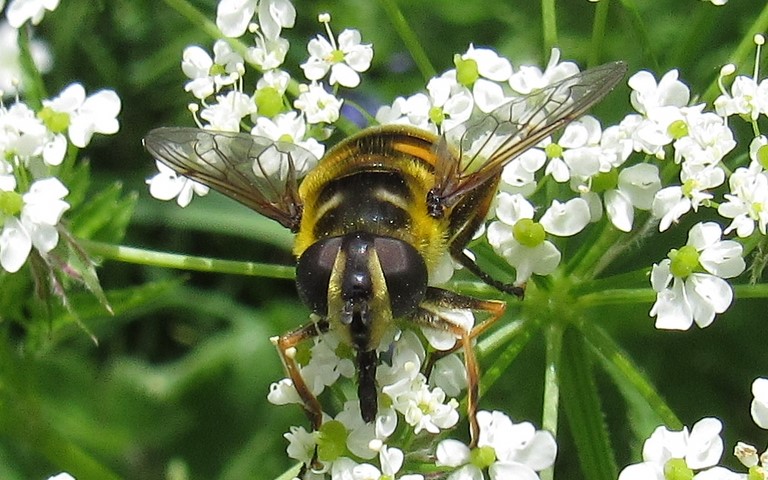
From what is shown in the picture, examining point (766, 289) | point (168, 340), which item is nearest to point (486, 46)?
point (168, 340)

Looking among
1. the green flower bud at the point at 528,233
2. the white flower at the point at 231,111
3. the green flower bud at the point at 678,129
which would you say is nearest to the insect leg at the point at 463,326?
the green flower bud at the point at 528,233

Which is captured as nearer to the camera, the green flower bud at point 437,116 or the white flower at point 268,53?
the green flower bud at point 437,116

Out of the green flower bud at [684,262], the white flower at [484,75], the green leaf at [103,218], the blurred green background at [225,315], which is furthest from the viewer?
the blurred green background at [225,315]

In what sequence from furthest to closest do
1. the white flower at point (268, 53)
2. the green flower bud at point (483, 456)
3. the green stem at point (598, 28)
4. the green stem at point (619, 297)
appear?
the white flower at point (268, 53) < the green stem at point (598, 28) < the green stem at point (619, 297) < the green flower bud at point (483, 456)

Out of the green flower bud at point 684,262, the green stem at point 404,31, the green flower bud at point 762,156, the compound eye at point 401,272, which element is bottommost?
the compound eye at point 401,272

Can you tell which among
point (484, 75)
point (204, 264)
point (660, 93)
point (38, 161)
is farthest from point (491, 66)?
point (38, 161)

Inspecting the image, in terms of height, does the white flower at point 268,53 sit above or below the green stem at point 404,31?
above

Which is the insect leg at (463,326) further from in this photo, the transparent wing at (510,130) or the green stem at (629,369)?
the green stem at (629,369)
